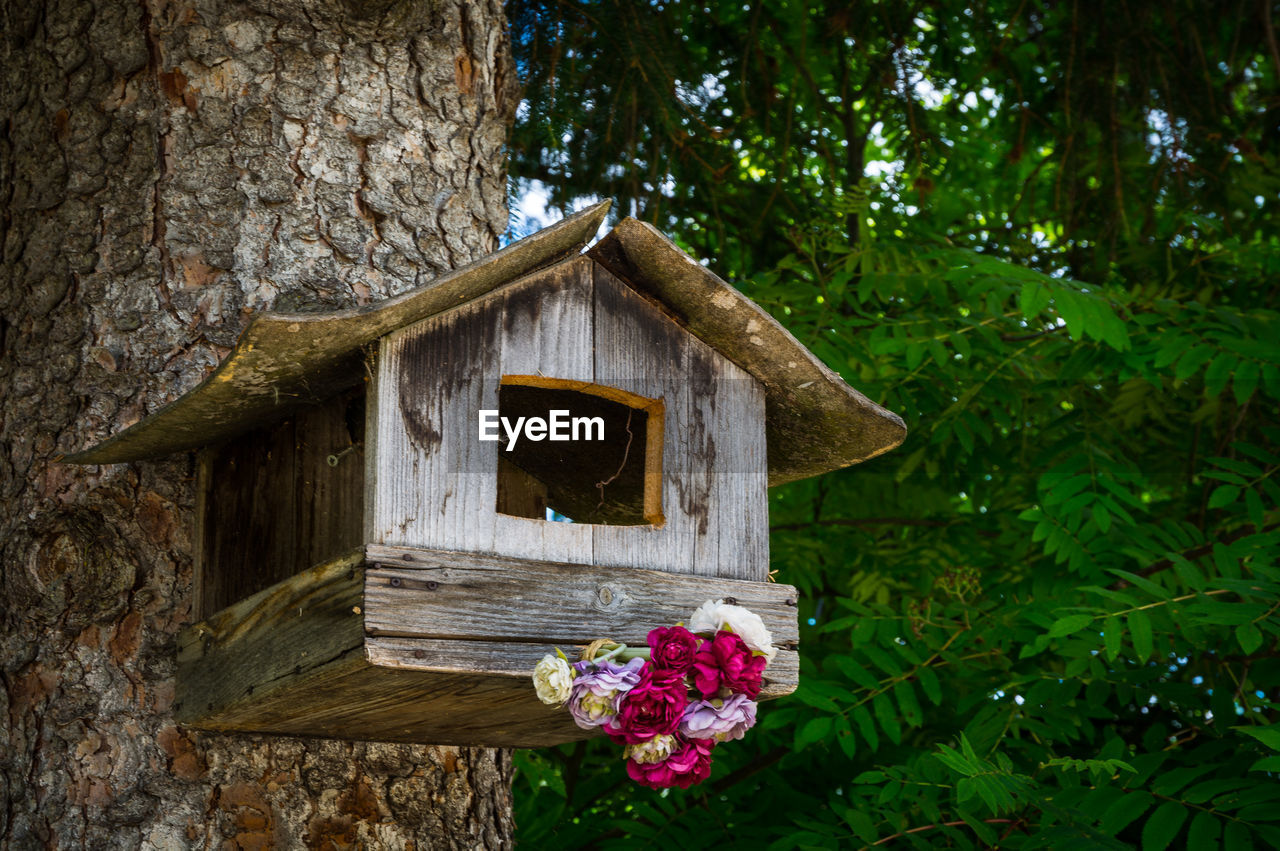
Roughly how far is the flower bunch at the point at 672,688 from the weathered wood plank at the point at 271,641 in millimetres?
310

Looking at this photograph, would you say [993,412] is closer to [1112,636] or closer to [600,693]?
[1112,636]

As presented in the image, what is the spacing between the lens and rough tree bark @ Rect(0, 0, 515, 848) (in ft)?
7.55

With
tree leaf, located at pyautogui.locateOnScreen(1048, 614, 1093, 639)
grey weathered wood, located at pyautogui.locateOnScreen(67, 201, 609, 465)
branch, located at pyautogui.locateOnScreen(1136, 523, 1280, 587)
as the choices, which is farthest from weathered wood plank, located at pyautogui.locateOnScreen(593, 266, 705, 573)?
branch, located at pyautogui.locateOnScreen(1136, 523, 1280, 587)

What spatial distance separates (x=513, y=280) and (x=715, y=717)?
0.81m

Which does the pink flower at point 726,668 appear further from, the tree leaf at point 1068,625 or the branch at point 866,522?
the branch at point 866,522

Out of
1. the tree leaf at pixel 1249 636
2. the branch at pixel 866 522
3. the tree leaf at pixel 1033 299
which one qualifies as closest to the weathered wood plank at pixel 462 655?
the tree leaf at pixel 1249 636

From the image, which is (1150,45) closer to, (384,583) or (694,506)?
(694,506)

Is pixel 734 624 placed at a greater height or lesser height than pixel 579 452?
lesser

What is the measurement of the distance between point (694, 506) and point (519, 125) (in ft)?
6.58

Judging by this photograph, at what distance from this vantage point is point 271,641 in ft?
6.38

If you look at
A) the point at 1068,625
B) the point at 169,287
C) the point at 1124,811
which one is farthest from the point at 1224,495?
the point at 169,287

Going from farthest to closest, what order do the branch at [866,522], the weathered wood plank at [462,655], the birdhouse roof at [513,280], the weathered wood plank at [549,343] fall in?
the branch at [866,522]
the weathered wood plank at [549,343]
the birdhouse roof at [513,280]
the weathered wood plank at [462,655]

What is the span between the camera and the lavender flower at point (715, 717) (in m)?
1.87

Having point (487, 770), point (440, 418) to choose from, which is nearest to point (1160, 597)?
point (487, 770)
